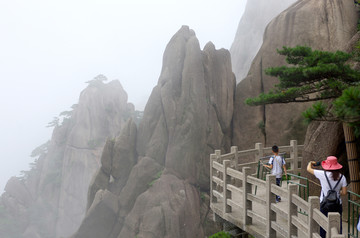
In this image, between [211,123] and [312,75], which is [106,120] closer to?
[211,123]

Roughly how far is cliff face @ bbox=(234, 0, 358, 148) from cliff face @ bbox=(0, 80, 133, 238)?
70.3 feet

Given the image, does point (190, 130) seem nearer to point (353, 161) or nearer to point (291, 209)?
point (353, 161)

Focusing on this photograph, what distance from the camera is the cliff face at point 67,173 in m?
38.1

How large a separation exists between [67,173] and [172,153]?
20.1 m

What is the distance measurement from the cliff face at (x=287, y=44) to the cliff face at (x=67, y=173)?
844 inches

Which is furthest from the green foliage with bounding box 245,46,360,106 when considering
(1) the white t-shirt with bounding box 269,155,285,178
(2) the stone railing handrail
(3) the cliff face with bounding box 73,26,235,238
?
(3) the cliff face with bounding box 73,26,235,238

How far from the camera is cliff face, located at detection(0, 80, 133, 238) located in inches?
1500

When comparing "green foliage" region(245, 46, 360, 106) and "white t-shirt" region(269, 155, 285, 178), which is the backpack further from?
"white t-shirt" region(269, 155, 285, 178)

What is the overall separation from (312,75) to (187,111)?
15318 millimetres

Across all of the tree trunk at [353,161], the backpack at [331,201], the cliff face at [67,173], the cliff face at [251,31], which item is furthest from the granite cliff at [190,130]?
the cliff face at [67,173]

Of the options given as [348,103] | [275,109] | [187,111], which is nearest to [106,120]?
[187,111]

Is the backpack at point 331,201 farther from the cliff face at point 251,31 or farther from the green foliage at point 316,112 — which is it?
the cliff face at point 251,31

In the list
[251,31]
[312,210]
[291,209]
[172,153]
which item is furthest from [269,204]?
[251,31]

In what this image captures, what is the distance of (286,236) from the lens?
25.3 ft
